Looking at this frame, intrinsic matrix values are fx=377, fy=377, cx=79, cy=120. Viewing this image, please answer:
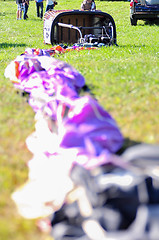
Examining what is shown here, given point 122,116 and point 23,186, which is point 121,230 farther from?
point 122,116

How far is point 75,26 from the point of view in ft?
42.1

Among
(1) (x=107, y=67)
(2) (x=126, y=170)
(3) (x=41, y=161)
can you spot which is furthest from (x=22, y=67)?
(2) (x=126, y=170)

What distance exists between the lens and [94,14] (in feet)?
40.3

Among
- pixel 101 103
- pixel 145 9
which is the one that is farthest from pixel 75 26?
A: pixel 145 9

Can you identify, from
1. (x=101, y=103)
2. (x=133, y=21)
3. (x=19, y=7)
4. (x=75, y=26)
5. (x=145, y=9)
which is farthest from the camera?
(x=19, y=7)

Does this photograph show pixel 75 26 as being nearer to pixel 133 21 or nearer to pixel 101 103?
pixel 101 103

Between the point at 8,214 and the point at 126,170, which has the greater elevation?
the point at 126,170

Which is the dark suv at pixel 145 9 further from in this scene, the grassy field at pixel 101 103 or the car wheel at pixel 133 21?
the grassy field at pixel 101 103

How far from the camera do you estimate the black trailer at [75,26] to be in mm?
11844

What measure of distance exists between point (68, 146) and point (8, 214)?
90 centimetres

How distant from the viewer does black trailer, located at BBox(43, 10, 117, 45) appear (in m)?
11.8

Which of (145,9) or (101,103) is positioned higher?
(145,9)

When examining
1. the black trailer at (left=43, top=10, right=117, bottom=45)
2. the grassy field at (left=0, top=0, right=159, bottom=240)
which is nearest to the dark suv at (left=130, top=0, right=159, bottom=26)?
the black trailer at (left=43, top=10, right=117, bottom=45)

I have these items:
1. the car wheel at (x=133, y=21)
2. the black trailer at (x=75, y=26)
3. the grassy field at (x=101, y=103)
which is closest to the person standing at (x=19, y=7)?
the car wheel at (x=133, y=21)
